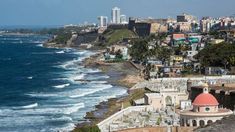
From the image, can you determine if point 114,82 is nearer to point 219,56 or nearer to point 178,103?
point 219,56

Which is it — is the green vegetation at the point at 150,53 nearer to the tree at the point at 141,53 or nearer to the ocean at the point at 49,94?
the tree at the point at 141,53

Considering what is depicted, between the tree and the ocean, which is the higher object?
the tree

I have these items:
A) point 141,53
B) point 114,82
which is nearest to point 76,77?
point 114,82

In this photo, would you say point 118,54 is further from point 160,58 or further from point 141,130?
point 141,130

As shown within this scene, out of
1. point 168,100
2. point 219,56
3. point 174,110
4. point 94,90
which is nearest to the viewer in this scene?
point 174,110

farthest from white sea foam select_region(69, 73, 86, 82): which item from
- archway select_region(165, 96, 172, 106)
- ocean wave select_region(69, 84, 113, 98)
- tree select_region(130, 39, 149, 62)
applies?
archway select_region(165, 96, 172, 106)

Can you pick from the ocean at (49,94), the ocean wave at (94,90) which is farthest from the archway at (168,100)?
the ocean wave at (94,90)

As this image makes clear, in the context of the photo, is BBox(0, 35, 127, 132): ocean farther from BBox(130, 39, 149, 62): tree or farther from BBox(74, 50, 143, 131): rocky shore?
BBox(130, 39, 149, 62): tree
